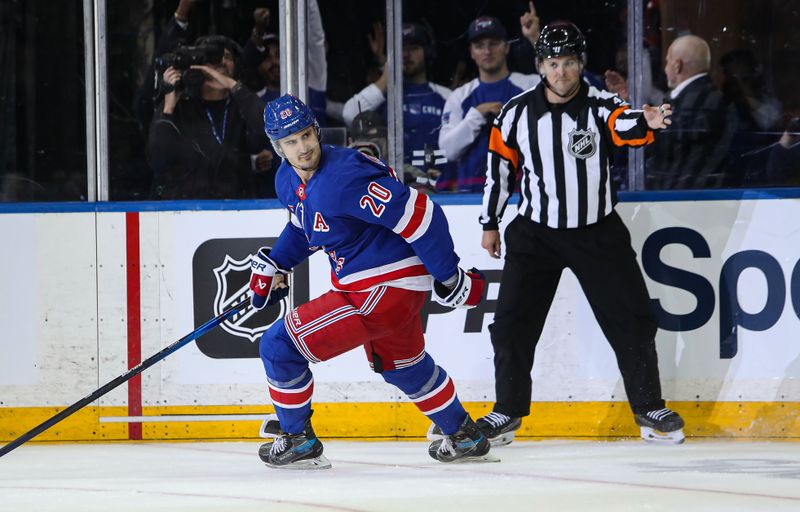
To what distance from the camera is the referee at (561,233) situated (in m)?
3.81

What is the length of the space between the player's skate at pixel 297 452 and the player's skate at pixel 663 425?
105cm

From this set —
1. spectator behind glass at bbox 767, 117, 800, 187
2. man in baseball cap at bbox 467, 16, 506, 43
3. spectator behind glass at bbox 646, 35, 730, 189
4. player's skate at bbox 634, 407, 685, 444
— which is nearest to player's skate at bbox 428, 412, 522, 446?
player's skate at bbox 634, 407, 685, 444

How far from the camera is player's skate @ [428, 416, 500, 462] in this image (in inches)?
139

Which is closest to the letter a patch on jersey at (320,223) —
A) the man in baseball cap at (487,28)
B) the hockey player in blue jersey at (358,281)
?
the hockey player in blue jersey at (358,281)

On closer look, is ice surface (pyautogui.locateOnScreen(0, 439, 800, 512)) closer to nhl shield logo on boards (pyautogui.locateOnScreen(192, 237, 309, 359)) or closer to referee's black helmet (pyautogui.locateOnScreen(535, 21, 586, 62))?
nhl shield logo on boards (pyautogui.locateOnScreen(192, 237, 309, 359))

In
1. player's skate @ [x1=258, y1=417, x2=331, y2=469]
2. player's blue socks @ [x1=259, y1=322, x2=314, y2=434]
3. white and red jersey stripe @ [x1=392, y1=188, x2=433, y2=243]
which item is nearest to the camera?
white and red jersey stripe @ [x1=392, y1=188, x2=433, y2=243]

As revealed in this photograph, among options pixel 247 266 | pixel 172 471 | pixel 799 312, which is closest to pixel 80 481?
pixel 172 471

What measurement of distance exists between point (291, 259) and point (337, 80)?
1.01 meters

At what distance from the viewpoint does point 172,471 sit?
3531 mm

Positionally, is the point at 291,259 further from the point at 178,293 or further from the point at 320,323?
the point at 178,293

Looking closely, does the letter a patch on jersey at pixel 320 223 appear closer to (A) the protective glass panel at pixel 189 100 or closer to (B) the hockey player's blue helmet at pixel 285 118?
(B) the hockey player's blue helmet at pixel 285 118

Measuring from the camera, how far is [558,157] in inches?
153

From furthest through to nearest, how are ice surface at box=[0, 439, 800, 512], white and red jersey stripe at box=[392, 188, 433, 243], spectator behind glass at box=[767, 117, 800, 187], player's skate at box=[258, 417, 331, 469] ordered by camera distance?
spectator behind glass at box=[767, 117, 800, 187]
player's skate at box=[258, 417, 331, 469]
white and red jersey stripe at box=[392, 188, 433, 243]
ice surface at box=[0, 439, 800, 512]

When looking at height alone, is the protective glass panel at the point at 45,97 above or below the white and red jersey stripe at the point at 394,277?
above
